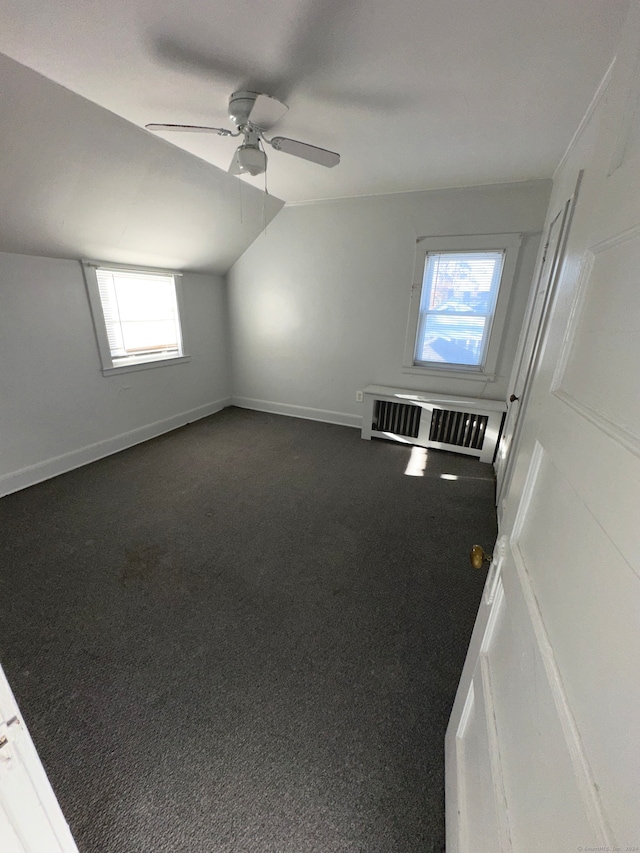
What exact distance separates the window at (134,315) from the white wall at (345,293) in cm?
87

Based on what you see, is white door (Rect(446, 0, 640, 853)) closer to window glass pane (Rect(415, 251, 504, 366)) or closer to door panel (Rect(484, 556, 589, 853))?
door panel (Rect(484, 556, 589, 853))

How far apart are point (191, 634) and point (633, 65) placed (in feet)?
7.32

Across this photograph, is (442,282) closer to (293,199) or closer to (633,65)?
(293,199)

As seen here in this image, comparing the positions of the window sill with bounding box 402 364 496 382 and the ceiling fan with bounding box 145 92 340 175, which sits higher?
the ceiling fan with bounding box 145 92 340 175

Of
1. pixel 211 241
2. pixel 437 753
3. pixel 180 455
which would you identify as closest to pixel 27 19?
pixel 211 241

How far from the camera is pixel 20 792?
1.68 feet

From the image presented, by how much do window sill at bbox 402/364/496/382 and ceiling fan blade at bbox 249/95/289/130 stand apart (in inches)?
96.6

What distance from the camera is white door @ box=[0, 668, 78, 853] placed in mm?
492

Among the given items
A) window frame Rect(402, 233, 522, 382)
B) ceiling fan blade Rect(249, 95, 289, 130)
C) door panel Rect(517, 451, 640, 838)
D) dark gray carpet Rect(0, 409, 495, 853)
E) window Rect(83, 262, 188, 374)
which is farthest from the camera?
window Rect(83, 262, 188, 374)

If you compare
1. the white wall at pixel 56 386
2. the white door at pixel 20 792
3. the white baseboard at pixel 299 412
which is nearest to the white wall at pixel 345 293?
the white baseboard at pixel 299 412

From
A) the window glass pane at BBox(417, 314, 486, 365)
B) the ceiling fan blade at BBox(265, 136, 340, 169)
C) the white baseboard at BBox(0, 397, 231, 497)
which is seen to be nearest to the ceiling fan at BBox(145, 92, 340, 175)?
the ceiling fan blade at BBox(265, 136, 340, 169)

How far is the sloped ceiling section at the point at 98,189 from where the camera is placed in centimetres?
176

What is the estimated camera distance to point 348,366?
404cm

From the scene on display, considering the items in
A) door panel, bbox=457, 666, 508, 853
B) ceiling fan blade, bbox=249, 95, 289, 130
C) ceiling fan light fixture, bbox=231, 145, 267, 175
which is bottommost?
door panel, bbox=457, 666, 508, 853
